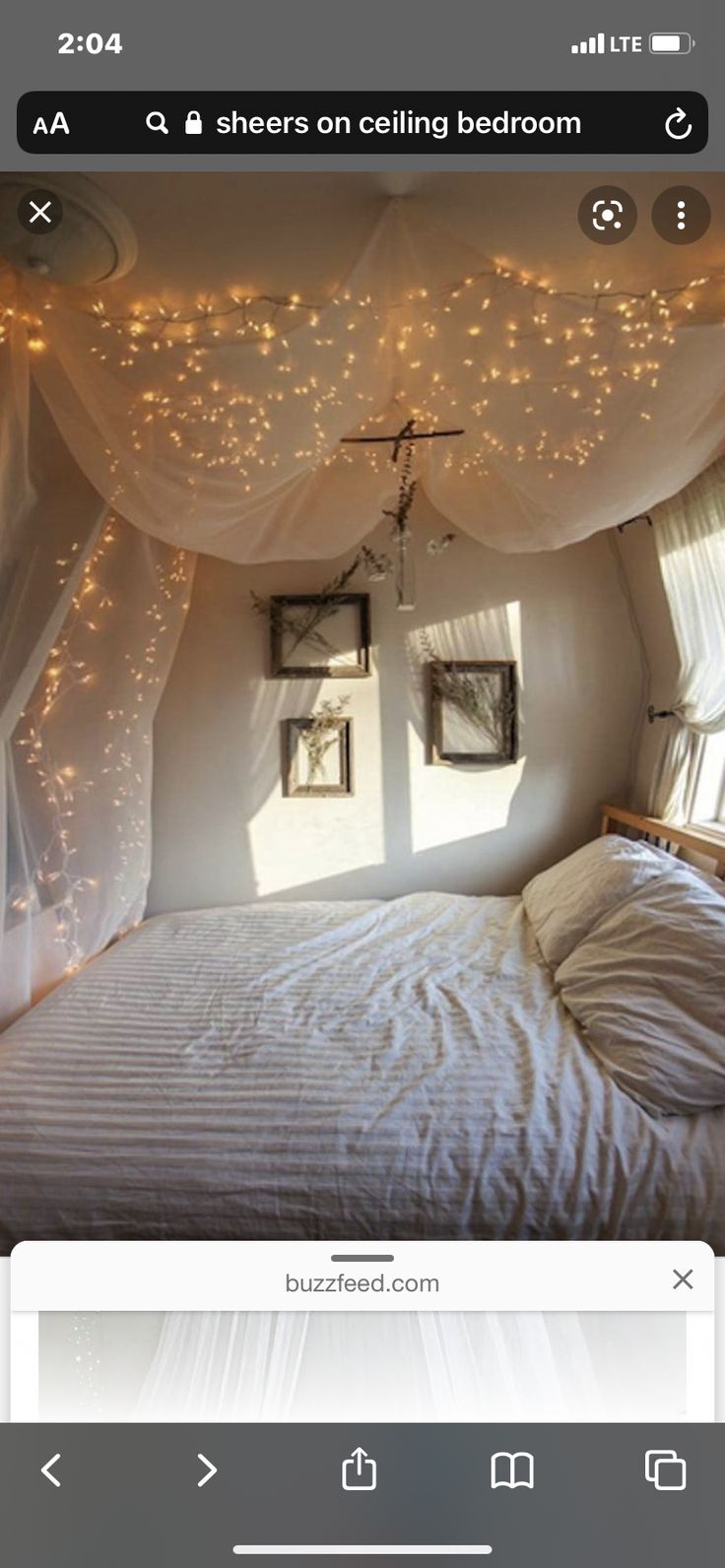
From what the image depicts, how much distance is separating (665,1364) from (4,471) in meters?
1.48

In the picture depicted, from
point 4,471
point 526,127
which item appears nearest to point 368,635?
point 4,471

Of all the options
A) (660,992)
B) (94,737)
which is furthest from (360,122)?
(94,737)

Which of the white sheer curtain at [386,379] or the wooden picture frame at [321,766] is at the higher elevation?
the white sheer curtain at [386,379]

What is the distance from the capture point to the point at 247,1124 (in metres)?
1.03

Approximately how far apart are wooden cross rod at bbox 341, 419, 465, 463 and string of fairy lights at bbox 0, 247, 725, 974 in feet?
0.85

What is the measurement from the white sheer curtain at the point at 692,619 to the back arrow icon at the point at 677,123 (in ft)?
4.45

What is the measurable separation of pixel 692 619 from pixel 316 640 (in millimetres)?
1432

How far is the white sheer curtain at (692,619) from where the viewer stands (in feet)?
5.97
